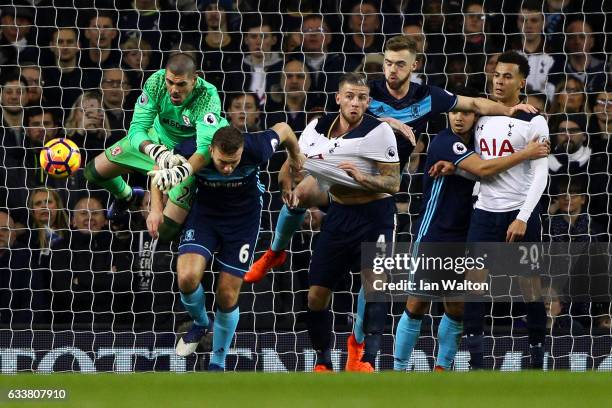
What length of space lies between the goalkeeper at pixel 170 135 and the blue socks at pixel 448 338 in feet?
5.60

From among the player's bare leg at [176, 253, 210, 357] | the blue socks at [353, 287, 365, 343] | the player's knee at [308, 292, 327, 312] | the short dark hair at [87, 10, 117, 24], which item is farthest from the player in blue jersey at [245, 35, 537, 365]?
the short dark hair at [87, 10, 117, 24]

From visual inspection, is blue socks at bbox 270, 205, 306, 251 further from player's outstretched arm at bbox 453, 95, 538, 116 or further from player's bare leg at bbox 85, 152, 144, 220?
player's outstretched arm at bbox 453, 95, 538, 116

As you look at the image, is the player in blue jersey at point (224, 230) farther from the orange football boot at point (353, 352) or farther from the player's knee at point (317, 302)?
the orange football boot at point (353, 352)

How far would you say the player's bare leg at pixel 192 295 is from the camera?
8.62 meters

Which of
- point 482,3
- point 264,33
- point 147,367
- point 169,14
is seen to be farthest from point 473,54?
point 147,367

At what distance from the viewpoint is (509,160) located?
8516mm

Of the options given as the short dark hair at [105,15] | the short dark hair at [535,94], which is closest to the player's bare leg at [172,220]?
the short dark hair at [105,15]

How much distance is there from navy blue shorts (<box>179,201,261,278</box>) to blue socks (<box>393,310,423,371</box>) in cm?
99

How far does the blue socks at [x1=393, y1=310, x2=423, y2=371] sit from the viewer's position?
8789mm

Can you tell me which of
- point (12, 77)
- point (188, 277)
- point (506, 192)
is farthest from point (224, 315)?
point (12, 77)

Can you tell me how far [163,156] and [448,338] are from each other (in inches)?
79.1

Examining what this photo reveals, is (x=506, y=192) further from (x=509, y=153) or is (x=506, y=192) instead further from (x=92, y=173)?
(x=92, y=173)

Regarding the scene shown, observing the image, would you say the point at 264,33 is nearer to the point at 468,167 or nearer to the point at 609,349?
the point at 468,167

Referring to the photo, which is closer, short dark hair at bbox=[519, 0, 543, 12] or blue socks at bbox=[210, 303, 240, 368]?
blue socks at bbox=[210, 303, 240, 368]
